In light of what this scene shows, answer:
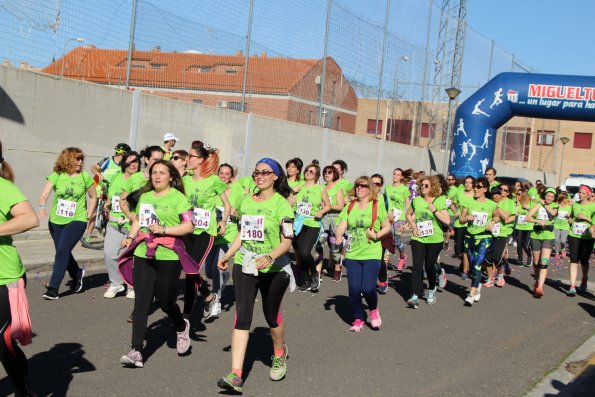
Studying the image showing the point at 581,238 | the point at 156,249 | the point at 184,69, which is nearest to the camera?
the point at 156,249

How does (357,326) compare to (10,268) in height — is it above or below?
below

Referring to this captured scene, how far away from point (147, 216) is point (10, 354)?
6.60ft

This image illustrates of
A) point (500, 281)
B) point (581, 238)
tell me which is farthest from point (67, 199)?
point (581, 238)

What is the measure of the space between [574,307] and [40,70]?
366 inches

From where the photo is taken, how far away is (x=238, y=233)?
6461mm

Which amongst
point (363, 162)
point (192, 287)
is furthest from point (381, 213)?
point (363, 162)

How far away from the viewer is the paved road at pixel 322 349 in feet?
19.9

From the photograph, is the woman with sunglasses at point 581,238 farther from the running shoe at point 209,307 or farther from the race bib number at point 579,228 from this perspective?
the running shoe at point 209,307

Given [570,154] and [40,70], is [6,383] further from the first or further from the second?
[570,154]

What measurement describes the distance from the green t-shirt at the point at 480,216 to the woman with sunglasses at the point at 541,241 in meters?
1.65

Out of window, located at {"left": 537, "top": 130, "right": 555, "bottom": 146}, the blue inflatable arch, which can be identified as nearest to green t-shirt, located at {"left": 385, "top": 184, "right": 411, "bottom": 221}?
the blue inflatable arch

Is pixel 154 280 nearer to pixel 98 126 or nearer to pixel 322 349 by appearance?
pixel 322 349

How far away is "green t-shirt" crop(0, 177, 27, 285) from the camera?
471 cm

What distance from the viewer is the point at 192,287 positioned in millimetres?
7754
